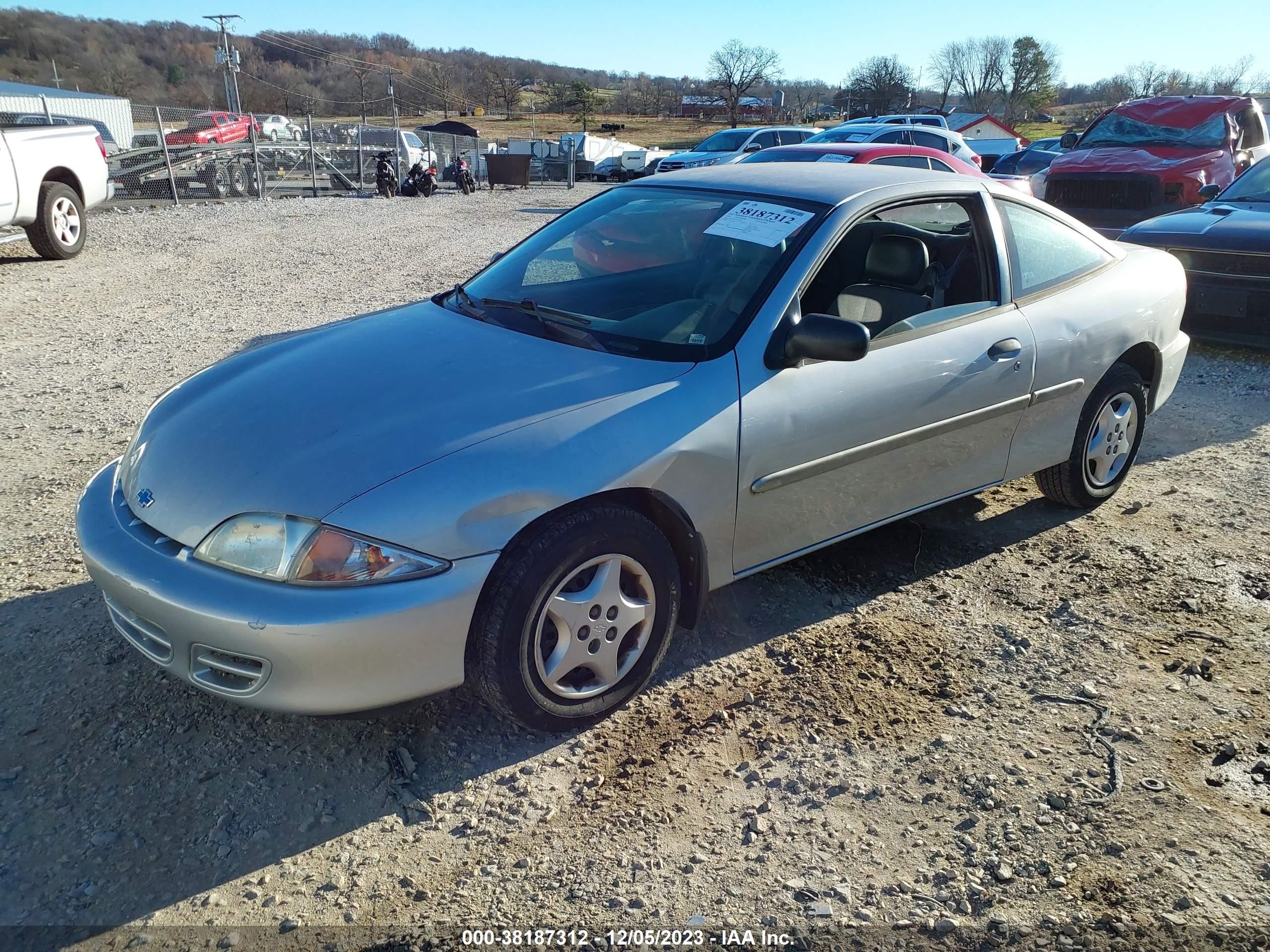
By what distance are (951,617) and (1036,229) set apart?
1731mm

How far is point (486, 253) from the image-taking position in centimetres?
1242

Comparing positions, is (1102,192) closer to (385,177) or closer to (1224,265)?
(1224,265)

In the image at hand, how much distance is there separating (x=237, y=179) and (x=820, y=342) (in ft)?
63.3

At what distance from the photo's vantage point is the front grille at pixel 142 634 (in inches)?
101

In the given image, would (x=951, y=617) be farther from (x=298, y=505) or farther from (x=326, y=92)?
(x=326, y=92)

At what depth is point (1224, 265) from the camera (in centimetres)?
723

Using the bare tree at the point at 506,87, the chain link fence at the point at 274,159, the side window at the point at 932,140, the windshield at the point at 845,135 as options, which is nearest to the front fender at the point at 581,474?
the side window at the point at 932,140

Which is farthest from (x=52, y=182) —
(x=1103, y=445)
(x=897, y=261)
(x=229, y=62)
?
(x=229, y=62)

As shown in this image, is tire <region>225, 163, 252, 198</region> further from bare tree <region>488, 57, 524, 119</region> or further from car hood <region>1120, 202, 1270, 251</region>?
bare tree <region>488, 57, 524, 119</region>

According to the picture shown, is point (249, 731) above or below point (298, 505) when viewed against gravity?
below

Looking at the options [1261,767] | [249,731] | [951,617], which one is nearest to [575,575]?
[249,731]

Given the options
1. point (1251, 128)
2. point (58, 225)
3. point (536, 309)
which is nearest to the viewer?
point (536, 309)

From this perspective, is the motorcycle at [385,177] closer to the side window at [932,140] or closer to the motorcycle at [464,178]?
the motorcycle at [464,178]

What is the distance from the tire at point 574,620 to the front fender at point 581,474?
10 cm
